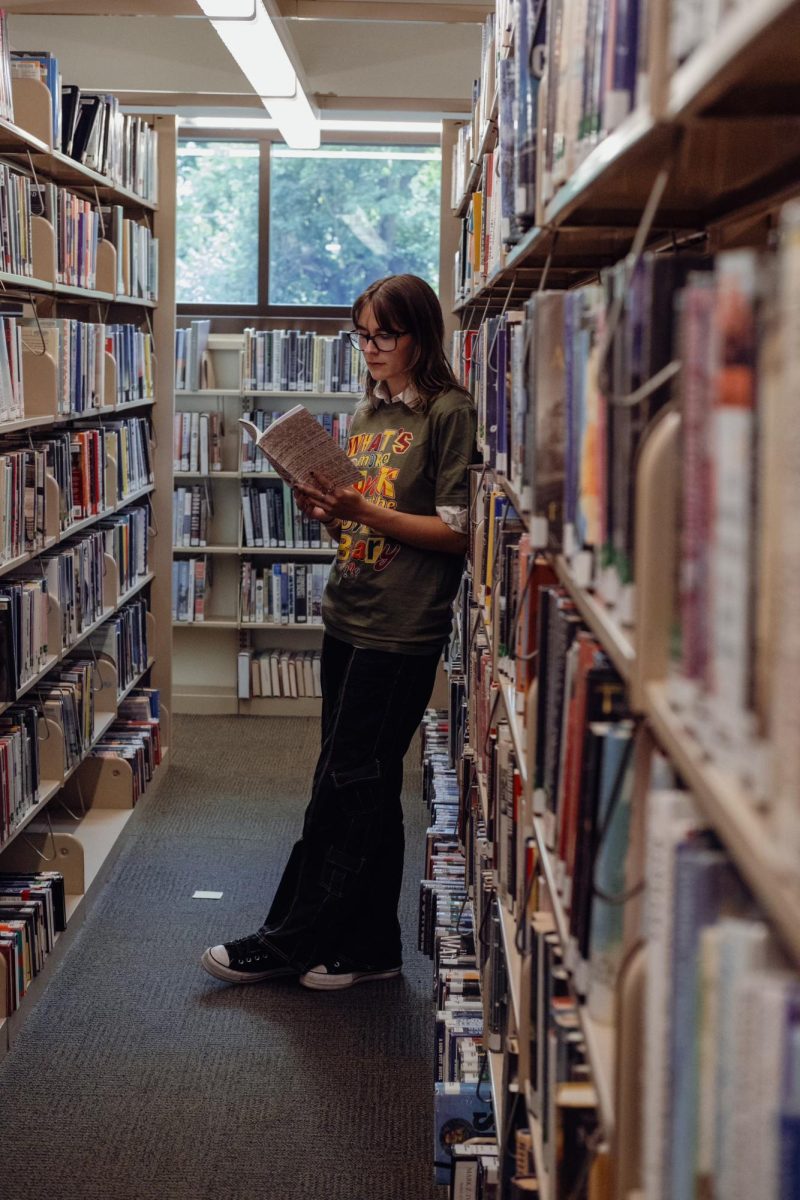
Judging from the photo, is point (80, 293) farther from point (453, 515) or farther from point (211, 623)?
point (211, 623)

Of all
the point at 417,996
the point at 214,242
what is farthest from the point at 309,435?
the point at 214,242

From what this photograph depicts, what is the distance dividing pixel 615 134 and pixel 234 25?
2474 millimetres

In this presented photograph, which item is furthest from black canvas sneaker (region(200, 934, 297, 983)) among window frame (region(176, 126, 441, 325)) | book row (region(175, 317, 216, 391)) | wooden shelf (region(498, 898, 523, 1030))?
window frame (region(176, 126, 441, 325))

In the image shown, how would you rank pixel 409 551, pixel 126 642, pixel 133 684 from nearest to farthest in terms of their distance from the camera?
pixel 409 551 → pixel 126 642 → pixel 133 684

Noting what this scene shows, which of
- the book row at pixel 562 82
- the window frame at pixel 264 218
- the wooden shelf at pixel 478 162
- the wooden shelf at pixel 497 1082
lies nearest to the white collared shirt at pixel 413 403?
the book row at pixel 562 82

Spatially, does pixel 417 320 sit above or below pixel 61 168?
below

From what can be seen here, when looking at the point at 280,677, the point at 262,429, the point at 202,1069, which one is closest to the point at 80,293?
the point at 202,1069

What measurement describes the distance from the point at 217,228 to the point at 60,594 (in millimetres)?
3326

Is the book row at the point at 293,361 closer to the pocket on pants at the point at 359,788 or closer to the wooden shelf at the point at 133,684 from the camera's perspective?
the wooden shelf at the point at 133,684

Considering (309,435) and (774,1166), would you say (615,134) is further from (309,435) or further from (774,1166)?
(309,435)

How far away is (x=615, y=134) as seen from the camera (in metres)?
1.02

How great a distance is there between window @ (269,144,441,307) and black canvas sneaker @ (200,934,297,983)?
3.94 m

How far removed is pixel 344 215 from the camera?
6.36m

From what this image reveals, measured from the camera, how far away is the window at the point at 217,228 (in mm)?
6297
